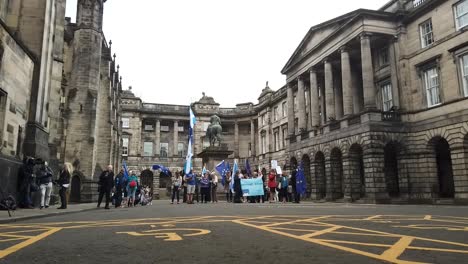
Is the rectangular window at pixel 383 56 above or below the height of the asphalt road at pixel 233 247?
above

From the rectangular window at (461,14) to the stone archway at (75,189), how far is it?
29.2 m

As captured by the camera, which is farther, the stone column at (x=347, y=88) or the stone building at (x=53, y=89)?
the stone column at (x=347, y=88)

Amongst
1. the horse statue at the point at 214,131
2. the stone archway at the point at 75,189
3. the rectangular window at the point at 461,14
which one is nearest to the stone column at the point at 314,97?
the horse statue at the point at 214,131

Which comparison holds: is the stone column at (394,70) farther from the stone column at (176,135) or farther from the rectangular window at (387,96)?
the stone column at (176,135)

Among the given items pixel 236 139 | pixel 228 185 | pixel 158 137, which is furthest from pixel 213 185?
pixel 236 139

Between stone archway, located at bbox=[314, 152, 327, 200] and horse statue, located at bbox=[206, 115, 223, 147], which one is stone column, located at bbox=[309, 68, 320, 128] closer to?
stone archway, located at bbox=[314, 152, 327, 200]

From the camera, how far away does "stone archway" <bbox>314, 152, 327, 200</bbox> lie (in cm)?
3675

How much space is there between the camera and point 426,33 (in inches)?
1183

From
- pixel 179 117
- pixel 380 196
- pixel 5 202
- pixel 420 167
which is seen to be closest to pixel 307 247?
pixel 5 202

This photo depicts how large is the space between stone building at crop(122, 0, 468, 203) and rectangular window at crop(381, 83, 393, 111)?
9 centimetres

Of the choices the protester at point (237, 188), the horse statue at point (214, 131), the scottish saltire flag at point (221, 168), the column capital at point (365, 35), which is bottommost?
the protester at point (237, 188)

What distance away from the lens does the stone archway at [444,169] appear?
97.9ft

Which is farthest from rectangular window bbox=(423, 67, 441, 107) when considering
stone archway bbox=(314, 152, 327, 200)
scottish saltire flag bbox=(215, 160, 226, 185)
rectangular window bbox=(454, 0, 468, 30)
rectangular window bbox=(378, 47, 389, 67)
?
scottish saltire flag bbox=(215, 160, 226, 185)

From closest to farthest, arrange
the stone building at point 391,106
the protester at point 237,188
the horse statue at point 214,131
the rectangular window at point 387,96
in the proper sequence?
the protester at point 237,188, the stone building at point 391,106, the horse statue at point 214,131, the rectangular window at point 387,96
